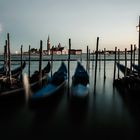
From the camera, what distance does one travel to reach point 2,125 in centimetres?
1173

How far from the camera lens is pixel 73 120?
1270 cm

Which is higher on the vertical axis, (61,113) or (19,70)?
(19,70)

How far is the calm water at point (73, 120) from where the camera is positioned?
420 inches

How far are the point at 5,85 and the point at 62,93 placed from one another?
13.9ft

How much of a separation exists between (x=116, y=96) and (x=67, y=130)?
29.2 ft

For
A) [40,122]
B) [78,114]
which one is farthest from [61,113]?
[40,122]

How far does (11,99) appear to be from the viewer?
16.7 metres

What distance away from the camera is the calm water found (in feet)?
35.0

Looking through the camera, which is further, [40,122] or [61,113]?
[61,113]

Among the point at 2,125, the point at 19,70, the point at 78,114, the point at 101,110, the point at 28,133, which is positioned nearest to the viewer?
the point at 28,133

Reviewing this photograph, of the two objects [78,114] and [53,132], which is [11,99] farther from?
[53,132]

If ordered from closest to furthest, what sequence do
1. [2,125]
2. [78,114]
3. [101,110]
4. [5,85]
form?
[2,125] < [78,114] < [101,110] < [5,85]

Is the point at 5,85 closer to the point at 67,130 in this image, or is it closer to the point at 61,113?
the point at 61,113

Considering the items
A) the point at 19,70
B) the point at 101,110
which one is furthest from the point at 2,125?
the point at 19,70
